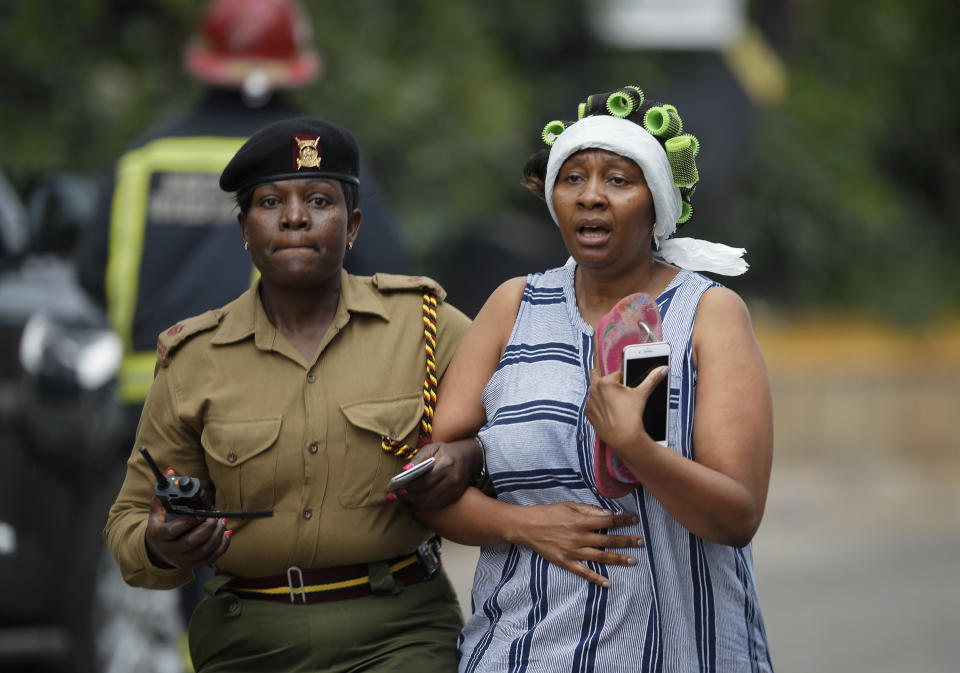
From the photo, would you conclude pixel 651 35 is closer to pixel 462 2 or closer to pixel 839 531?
pixel 462 2

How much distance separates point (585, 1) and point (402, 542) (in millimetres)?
8586

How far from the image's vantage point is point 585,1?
427 inches

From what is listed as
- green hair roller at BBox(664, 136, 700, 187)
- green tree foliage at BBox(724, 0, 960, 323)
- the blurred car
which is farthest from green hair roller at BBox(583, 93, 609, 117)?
green tree foliage at BBox(724, 0, 960, 323)

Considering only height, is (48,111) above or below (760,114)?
below

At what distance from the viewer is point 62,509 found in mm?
5094

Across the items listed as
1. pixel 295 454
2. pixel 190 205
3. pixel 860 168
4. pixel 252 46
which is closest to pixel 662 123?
pixel 295 454

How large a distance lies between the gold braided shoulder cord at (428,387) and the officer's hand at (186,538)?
0.37 metres

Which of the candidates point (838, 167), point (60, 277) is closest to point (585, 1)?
point (838, 167)

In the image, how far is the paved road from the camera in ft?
23.1

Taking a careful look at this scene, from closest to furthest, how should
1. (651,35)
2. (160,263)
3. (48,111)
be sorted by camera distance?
1. (160,263)
2. (48,111)
3. (651,35)

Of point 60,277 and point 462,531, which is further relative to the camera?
point 60,277

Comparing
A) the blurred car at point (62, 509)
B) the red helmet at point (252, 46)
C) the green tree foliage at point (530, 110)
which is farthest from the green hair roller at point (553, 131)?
the green tree foliage at point (530, 110)

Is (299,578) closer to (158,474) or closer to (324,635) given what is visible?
(324,635)

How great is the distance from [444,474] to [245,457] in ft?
1.25
